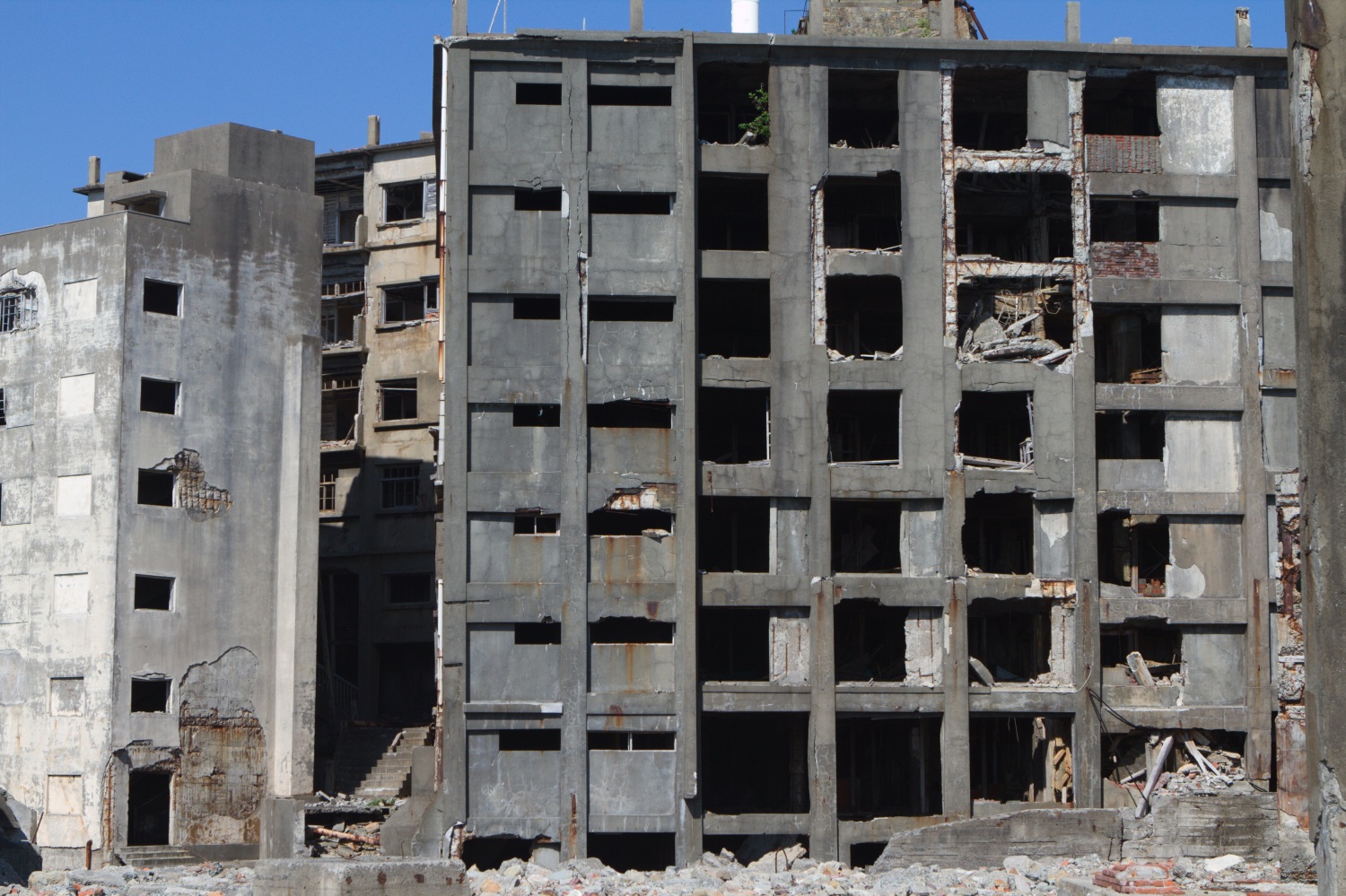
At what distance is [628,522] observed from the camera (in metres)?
36.6

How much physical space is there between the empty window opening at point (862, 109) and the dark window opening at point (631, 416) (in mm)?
7130

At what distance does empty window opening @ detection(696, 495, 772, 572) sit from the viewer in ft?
127

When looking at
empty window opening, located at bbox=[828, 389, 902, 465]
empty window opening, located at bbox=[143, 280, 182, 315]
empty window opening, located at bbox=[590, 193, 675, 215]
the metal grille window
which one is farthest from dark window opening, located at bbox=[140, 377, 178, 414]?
empty window opening, located at bbox=[828, 389, 902, 465]

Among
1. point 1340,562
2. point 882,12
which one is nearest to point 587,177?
point 882,12

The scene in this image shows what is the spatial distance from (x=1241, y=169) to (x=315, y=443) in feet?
72.3

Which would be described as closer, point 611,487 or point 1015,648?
point 611,487

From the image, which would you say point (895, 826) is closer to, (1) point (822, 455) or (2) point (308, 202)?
(1) point (822, 455)

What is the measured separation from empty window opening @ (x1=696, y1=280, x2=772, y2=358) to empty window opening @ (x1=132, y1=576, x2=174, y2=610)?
13479 millimetres

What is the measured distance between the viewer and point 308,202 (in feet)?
141

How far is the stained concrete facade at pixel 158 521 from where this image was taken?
126ft

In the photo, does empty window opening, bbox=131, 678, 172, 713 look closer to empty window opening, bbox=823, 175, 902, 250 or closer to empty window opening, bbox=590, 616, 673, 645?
empty window opening, bbox=590, 616, 673, 645

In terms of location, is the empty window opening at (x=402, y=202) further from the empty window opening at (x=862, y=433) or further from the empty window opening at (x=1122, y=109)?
the empty window opening at (x=1122, y=109)

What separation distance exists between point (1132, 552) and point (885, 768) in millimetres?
7253

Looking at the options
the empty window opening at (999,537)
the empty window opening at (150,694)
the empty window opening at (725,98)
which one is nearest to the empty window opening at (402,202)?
the empty window opening at (725,98)
